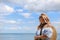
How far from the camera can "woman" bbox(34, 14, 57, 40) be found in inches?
86.2

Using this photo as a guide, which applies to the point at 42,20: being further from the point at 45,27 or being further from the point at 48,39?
the point at 48,39

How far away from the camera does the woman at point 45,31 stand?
2189mm

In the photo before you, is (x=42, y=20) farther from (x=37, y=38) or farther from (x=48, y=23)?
(x=37, y=38)

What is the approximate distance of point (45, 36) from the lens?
2211mm

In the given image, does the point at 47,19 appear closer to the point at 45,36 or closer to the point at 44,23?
the point at 44,23

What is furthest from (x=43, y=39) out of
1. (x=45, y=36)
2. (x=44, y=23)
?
(x=44, y=23)

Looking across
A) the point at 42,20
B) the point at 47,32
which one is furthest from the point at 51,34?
the point at 42,20

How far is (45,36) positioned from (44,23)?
15cm

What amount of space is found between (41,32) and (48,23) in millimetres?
135

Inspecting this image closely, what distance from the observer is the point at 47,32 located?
2.19m

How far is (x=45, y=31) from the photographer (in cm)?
220

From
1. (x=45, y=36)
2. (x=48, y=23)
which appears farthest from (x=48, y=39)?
(x=48, y=23)

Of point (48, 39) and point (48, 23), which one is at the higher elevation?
point (48, 23)

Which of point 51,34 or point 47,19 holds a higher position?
point 47,19
